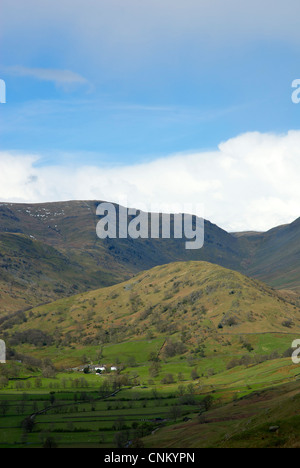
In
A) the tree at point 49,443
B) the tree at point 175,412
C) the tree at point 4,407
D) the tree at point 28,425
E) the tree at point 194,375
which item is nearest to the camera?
the tree at point 49,443

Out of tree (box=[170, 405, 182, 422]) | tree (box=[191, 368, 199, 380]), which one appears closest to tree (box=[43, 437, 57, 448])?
tree (box=[170, 405, 182, 422])

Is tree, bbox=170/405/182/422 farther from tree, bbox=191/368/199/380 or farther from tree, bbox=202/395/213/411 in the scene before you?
tree, bbox=191/368/199/380

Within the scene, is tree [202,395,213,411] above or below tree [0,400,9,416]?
above

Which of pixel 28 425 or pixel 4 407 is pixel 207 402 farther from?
pixel 4 407

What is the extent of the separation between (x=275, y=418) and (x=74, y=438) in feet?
174

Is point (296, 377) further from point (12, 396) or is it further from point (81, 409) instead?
point (12, 396)

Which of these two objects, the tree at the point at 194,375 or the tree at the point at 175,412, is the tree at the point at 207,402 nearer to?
the tree at the point at 175,412

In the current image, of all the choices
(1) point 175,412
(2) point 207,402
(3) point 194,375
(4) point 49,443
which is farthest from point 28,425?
(3) point 194,375

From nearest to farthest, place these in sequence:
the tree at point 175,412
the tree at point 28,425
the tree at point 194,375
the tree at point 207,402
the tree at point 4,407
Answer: the tree at point 28,425 < the tree at point 175,412 < the tree at point 207,402 < the tree at point 4,407 < the tree at point 194,375

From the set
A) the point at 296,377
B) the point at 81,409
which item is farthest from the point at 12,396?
the point at 296,377

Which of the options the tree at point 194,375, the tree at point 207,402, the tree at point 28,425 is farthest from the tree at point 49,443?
the tree at point 194,375

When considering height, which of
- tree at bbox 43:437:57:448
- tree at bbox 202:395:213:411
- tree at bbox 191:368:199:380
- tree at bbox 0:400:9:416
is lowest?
tree at bbox 43:437:57:448
